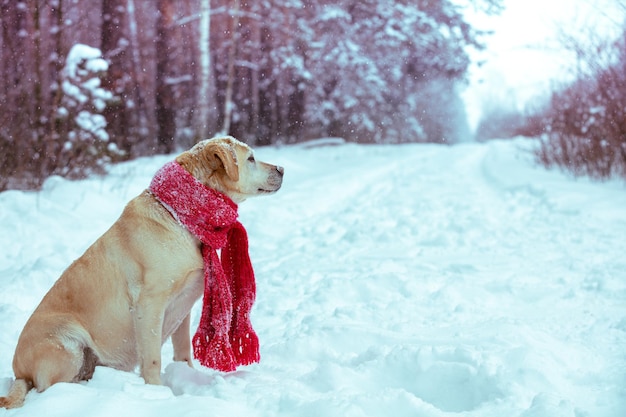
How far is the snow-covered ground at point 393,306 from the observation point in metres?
2.69

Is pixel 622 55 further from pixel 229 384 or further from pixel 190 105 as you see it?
pixel 190 105

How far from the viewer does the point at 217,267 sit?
10.4 feet

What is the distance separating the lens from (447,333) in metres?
3.84

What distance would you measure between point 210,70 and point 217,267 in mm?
18212

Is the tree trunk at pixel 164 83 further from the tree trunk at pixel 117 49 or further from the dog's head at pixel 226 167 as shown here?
the dog's head at pixel 226 167

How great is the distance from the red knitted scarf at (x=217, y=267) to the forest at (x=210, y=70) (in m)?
5.76

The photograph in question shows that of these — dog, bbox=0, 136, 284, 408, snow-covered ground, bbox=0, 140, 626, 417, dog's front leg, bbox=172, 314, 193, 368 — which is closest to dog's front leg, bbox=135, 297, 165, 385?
dog, bbox=0, 136, 284, 408

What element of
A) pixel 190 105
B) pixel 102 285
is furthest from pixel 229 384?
pixel 190 105

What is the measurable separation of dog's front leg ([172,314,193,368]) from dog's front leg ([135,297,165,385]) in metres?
0.44

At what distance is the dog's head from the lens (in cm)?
327

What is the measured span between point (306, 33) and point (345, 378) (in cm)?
2208

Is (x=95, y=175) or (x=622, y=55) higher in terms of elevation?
(x=622, y=55)

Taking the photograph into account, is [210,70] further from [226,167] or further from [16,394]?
[16,394]

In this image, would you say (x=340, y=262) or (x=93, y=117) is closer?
(x=340, y=262)
